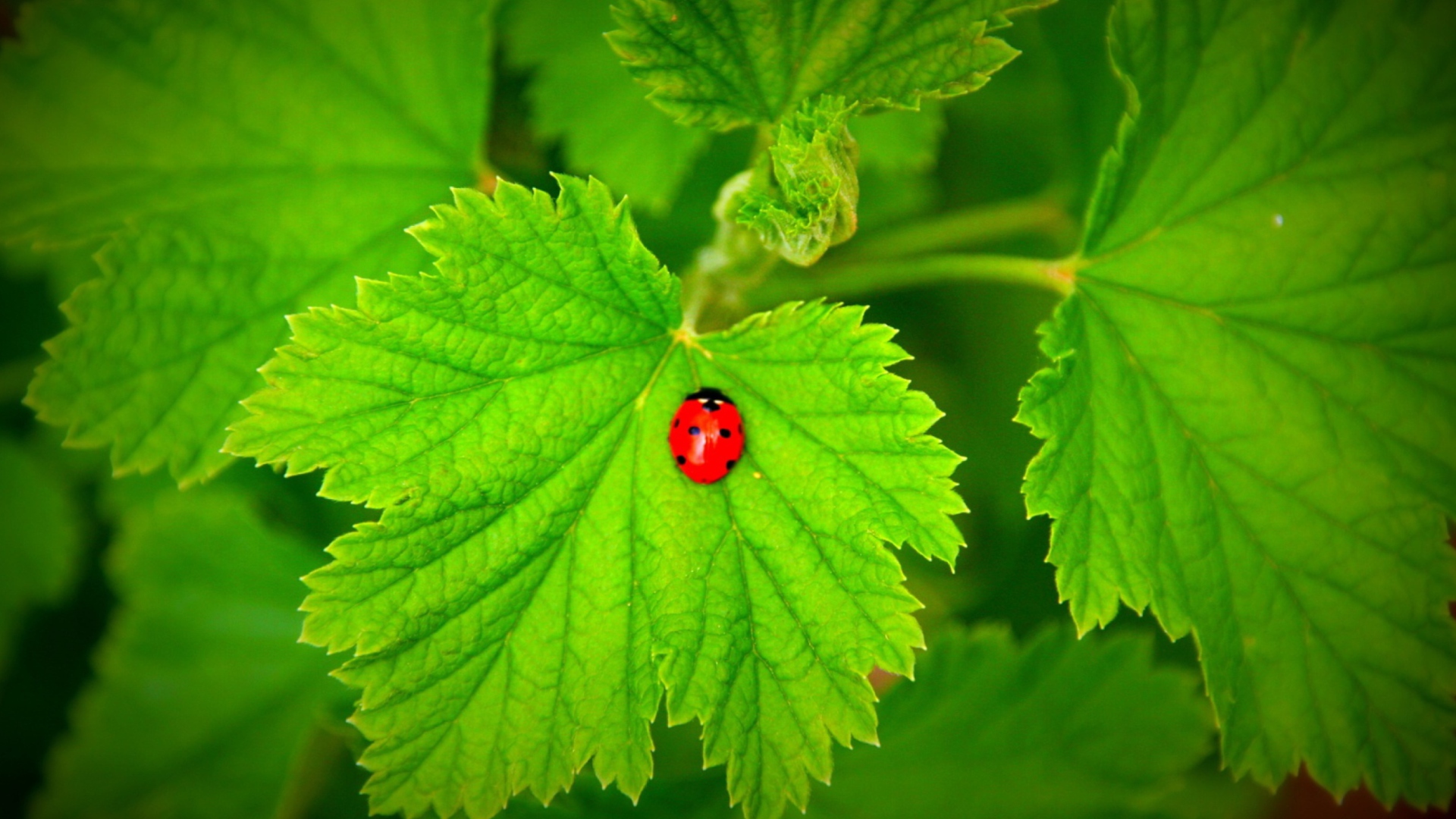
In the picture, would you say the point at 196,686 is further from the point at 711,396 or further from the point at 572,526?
the point at 711,396

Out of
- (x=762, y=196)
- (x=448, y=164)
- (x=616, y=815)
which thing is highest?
(x=448, y=164)

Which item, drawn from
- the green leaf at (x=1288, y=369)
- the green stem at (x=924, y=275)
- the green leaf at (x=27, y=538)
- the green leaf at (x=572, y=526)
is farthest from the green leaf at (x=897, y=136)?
the green leaf at (x=27, y=538)

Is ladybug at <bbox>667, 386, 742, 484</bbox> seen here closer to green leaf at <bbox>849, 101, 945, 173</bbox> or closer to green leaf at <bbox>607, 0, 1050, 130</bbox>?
green leaf at <bbox>607, 0, 1050, 130</bbox>

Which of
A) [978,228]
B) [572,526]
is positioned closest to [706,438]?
[572,526]

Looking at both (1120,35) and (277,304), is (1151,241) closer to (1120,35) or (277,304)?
(1120,35)

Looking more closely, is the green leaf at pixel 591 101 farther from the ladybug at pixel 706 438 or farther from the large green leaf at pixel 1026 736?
the large green leaf at pixel 1026 736

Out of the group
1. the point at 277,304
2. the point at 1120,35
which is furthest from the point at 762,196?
the point at 277,304

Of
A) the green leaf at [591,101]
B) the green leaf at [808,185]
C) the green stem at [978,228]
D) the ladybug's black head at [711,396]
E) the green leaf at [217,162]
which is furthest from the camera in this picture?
the green stem at [978,228]
